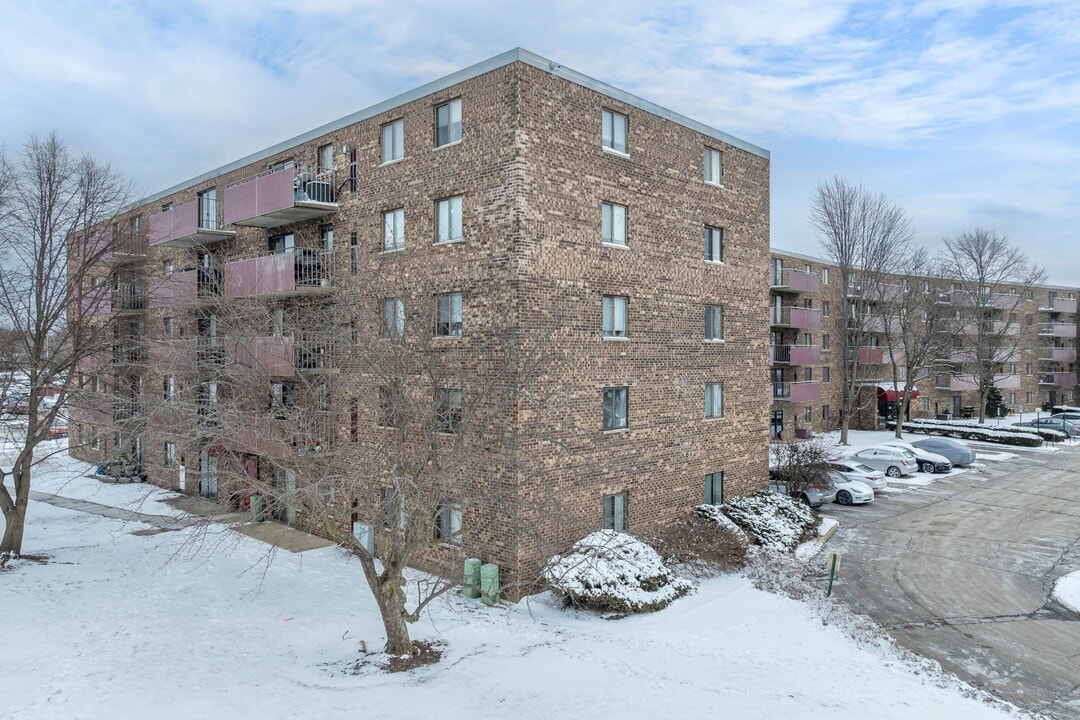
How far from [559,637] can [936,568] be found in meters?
→ 11.7

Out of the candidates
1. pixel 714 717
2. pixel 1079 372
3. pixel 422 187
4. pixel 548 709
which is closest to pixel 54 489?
pixel 422 187

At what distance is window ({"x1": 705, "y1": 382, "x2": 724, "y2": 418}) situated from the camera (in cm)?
2131

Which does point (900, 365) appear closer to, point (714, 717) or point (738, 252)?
point (738, 252)

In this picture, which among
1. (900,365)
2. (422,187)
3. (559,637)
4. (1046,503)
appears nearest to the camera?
(559,637)

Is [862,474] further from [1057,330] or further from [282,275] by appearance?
[1057,330]

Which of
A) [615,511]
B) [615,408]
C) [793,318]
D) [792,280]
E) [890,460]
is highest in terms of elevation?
[792,280]

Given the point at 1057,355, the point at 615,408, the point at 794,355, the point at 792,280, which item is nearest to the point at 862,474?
the point at 794,355

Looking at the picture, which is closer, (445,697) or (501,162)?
(445,697)

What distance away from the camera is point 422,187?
1795cm

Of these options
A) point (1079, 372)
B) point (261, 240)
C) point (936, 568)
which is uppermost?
point (261, 240)

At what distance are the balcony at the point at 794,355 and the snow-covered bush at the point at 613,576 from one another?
2591 cm

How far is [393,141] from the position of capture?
62.2 ft

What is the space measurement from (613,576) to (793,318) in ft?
93.8

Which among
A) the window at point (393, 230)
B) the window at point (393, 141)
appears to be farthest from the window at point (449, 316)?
the window at point (393, 141)
